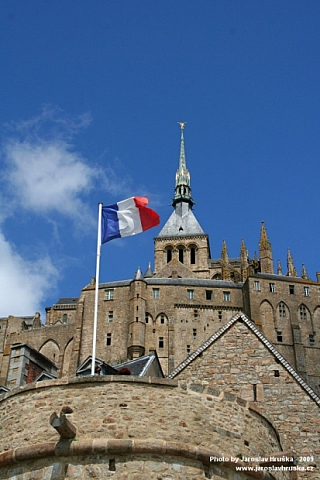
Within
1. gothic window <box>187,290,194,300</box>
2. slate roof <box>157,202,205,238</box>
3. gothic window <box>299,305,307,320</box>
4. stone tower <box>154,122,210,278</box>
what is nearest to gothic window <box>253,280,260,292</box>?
gothic window <box>299,305,307,320</box>

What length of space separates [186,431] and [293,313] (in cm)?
6443

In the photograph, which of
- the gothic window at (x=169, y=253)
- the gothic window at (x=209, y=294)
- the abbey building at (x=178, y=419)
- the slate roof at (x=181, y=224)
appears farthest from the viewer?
the slate roof at (x=181, y=224)

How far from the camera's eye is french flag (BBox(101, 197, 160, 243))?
1822 cm

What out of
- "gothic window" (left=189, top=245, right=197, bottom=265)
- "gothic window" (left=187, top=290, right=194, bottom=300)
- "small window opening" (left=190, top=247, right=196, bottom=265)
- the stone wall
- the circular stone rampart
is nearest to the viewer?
the circular stone rampart

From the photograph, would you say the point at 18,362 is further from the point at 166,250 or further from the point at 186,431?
the point at 166,250

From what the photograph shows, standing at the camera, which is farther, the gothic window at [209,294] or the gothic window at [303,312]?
the gothic window at [209,294]

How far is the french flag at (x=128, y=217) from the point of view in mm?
18219

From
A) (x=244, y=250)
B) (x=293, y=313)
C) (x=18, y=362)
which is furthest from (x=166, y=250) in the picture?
(x=18, y=362)

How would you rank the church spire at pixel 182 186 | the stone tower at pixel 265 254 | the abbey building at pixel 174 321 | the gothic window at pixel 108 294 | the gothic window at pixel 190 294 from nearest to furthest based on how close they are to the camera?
the abbey building at pixel 174 321 → the gothic window at pixel 190 294 → the gothic window at pixel 108 294 → the stone tower at pixel 265 254 → the church spire at pixel 182 186

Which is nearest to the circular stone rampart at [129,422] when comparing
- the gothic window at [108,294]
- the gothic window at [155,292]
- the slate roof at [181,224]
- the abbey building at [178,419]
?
the abbey building at [178,419]

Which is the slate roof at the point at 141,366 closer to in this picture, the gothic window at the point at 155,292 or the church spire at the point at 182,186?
the gothic window at the point at 155,292

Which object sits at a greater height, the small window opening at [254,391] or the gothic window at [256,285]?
the gothic window at [256,285]

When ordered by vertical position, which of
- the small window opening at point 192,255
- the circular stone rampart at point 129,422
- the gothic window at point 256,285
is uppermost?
the small window opening at point 192,255

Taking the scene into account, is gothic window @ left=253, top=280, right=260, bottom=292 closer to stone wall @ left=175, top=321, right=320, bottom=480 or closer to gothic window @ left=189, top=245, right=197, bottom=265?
gothic window @ left=189, top=245, right=197, bottom=265
